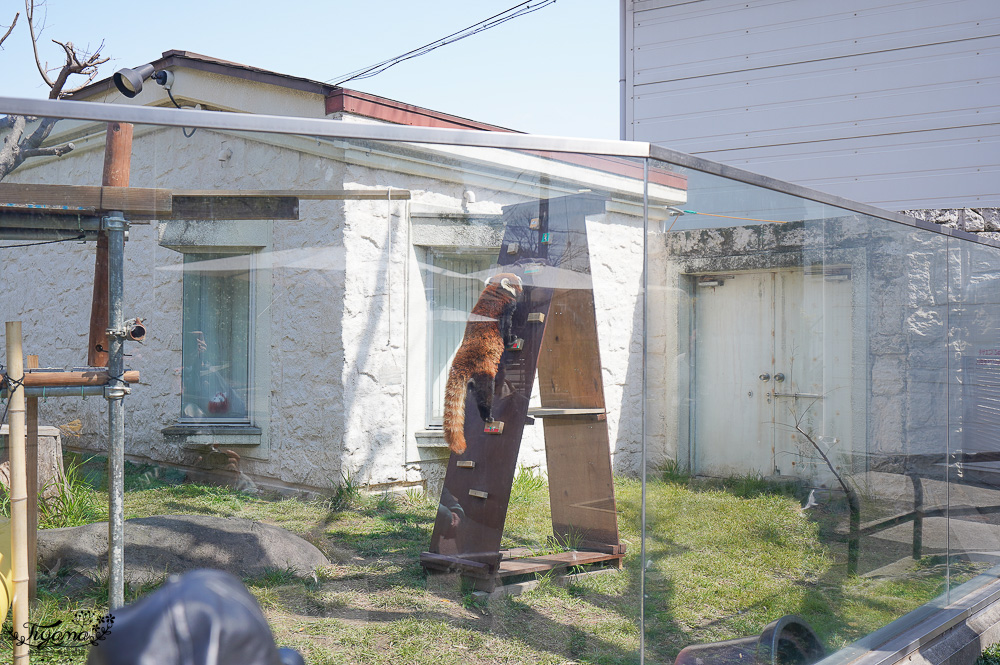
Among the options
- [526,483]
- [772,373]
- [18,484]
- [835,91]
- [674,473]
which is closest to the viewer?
[18,484]

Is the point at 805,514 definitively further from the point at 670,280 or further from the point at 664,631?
the point at 670,280

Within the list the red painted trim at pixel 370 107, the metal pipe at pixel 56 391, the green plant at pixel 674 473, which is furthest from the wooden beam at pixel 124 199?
the red painted trim at pixel 370 107

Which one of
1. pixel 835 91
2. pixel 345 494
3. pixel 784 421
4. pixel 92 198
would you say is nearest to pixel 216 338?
pixel 92 198

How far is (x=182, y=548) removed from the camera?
6.84 feet

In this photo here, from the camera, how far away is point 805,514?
313 centimetres

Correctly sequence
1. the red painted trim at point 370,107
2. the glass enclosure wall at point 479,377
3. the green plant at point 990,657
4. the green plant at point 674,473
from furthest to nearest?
the red painted trim at point 370,107, the green plant at point 990,657, the green plant at point 674,473, the glass enclosure wall at point 479,377

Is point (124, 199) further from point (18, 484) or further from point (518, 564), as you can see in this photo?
point (518, 564)

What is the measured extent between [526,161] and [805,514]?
1.93m

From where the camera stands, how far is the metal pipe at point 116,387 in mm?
2033

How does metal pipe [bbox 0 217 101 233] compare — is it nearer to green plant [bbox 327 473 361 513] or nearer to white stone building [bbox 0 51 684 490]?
white stone building [bbox 0 51 684 490]

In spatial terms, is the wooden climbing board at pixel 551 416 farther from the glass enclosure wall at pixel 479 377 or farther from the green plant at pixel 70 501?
the green plant at pixel 70 501

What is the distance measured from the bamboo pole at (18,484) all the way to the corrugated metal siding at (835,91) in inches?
233

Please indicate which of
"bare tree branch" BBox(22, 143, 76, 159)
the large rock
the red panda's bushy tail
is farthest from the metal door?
"bare tree branch" BBox(22, 143, 76, 159)

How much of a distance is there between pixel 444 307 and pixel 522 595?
1.00m
